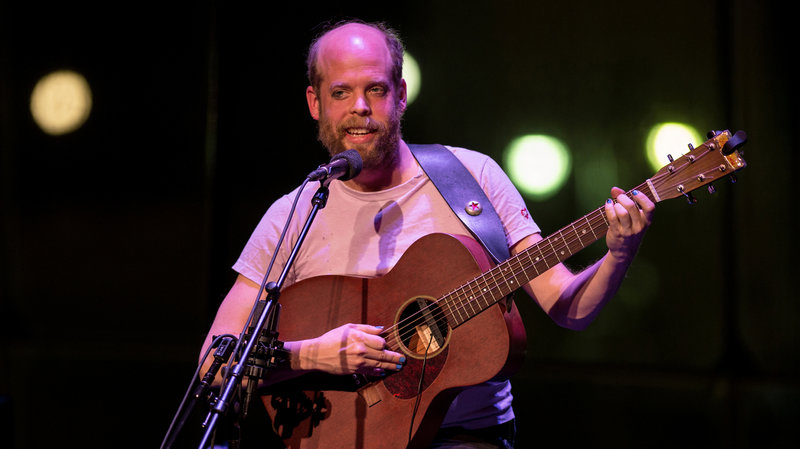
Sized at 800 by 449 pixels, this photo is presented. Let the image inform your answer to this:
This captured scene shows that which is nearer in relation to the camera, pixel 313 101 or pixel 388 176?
pixel 388 176

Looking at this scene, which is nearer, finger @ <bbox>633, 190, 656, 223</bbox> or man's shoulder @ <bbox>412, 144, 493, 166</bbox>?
finger @ <bbox>633, 190, 656, 223</bbox>

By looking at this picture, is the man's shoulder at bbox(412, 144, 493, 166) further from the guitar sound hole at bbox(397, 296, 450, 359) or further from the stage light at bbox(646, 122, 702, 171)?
the stage light at bbox(646, 122, 702, 171)

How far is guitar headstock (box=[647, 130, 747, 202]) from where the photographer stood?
2.00 m

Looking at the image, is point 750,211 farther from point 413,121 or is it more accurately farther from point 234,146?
point 234,146

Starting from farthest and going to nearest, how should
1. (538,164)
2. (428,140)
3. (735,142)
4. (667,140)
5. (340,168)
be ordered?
(428,140) < (538,164) < (667,140) < (340,168) < (735,142)

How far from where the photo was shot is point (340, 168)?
7.14 ft

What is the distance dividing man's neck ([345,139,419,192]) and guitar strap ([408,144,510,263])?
57 mm

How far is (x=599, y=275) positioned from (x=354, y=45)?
4.09 feet

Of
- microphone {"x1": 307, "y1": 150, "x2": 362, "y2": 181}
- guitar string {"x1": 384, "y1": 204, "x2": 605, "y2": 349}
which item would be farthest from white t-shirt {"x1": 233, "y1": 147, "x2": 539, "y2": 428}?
microphone {"x1": 307, "y1": 150, "x2": 362, "y2": 181}

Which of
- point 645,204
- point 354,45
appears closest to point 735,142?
point 645,204

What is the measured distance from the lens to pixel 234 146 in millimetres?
4293

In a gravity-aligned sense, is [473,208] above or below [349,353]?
above

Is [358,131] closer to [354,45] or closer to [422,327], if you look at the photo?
[354,45]

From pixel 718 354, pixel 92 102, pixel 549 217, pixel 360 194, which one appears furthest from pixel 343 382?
pixel 92 102
